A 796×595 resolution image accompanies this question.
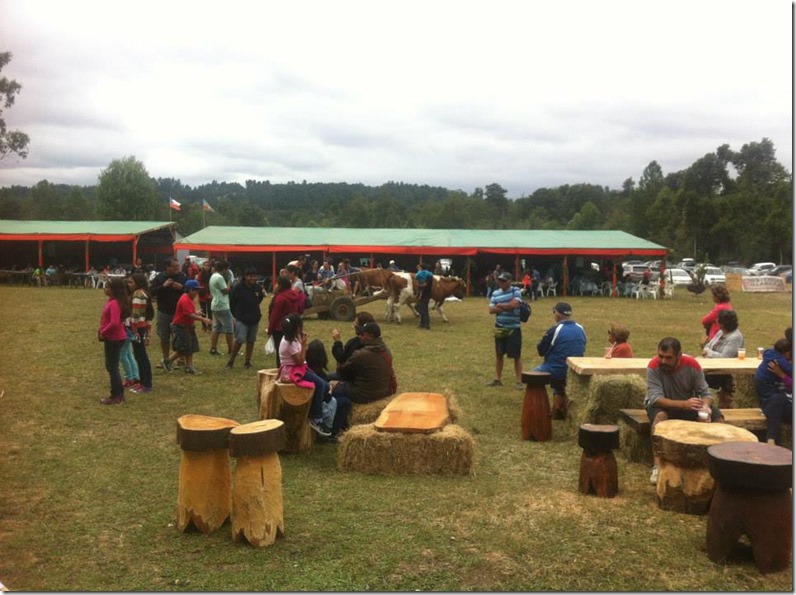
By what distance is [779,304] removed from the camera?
2583 cm

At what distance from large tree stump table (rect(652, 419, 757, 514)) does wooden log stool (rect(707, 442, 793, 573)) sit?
0.78 metres

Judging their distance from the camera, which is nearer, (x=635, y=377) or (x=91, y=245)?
(x=635, y=377)

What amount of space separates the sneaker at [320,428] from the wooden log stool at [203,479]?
194cm

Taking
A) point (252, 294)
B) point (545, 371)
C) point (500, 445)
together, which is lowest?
point (500, 445)

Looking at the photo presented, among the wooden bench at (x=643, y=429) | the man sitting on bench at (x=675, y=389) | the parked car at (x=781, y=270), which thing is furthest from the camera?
the parked car at (x=781, y=270)

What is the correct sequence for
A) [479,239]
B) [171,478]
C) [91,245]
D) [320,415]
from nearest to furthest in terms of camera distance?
[171,478], [320,415], [479,239], [91,245]

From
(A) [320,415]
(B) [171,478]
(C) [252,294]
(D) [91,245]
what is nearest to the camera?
(B) [171,478]

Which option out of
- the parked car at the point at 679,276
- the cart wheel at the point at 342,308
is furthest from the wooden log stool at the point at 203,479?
the parked car at the point at 679,276

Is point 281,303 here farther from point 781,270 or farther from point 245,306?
point 781,270

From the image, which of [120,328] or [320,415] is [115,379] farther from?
[320,415]

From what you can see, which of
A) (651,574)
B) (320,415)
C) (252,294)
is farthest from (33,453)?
(651,574)

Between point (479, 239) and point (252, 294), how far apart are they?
840 inches

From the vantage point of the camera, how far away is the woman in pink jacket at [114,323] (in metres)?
7.69

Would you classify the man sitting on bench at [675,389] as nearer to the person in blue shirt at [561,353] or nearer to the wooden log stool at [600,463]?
the wooden log stool at [600,463]
